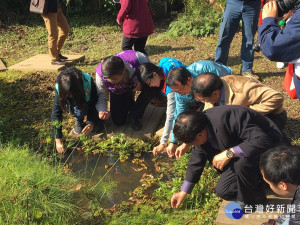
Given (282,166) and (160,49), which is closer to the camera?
(282,166)

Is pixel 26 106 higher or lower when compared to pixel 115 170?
higher

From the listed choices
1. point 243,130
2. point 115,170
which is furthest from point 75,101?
point 243,130

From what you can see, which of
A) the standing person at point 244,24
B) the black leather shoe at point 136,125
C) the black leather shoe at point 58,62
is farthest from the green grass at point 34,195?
the black leather shoe at point 58,62

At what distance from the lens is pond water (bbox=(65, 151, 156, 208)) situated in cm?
338

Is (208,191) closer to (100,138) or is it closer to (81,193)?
(81,193)

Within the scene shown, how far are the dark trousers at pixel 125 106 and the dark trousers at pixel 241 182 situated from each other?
1.58 meters

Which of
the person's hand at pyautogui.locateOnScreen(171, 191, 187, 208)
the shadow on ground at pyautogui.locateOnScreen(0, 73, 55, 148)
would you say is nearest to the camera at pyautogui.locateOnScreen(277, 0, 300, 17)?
the person's hand at pyautogui.locateOnScreen(171, 191, 187, 208)

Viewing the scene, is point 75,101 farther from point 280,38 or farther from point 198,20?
point 198,20

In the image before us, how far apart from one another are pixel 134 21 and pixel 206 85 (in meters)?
2.65

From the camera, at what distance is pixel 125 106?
13.9 feet

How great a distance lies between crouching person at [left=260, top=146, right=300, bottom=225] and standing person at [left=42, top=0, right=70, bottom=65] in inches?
176

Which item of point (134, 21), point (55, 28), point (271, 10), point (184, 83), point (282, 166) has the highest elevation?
point (271, 10)

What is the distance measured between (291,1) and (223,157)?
3.90 ft

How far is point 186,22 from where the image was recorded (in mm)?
7250
